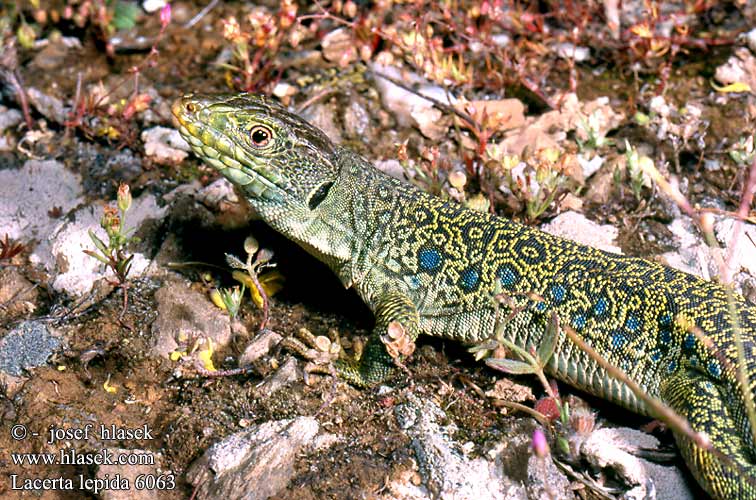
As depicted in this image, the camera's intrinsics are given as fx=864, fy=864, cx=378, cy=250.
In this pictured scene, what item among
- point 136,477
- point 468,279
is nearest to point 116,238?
point 136,477

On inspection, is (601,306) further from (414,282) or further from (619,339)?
(414,282)

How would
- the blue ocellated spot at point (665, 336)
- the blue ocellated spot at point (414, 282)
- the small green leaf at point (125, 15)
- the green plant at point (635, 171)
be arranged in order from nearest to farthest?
the blue ocellated spot at point (665, 336), the blue ocellated spot at point (414, 282), the green plant at point (635, 171), the small green leaf at point (125, 15)

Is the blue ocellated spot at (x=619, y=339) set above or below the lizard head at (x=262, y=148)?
below

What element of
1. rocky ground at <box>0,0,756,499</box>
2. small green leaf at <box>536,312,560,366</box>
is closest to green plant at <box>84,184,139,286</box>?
rocky ground at <box>0,0,756,499</box>

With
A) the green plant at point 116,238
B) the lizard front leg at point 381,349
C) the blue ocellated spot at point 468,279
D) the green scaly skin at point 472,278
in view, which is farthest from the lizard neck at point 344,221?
the green plant at point 116,238

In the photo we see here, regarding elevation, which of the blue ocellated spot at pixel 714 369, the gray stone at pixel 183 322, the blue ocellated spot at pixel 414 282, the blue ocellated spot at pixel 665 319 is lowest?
the gray stone at pixel 183 322

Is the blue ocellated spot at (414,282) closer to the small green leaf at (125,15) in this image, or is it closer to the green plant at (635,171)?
the green plant at (635,171)

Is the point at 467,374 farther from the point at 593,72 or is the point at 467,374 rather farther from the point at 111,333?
the point at 593,72

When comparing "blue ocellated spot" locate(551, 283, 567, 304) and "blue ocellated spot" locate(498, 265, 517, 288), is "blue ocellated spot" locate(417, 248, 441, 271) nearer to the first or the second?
"blue ocellated spot" locate(498, 265, 517, 288)
